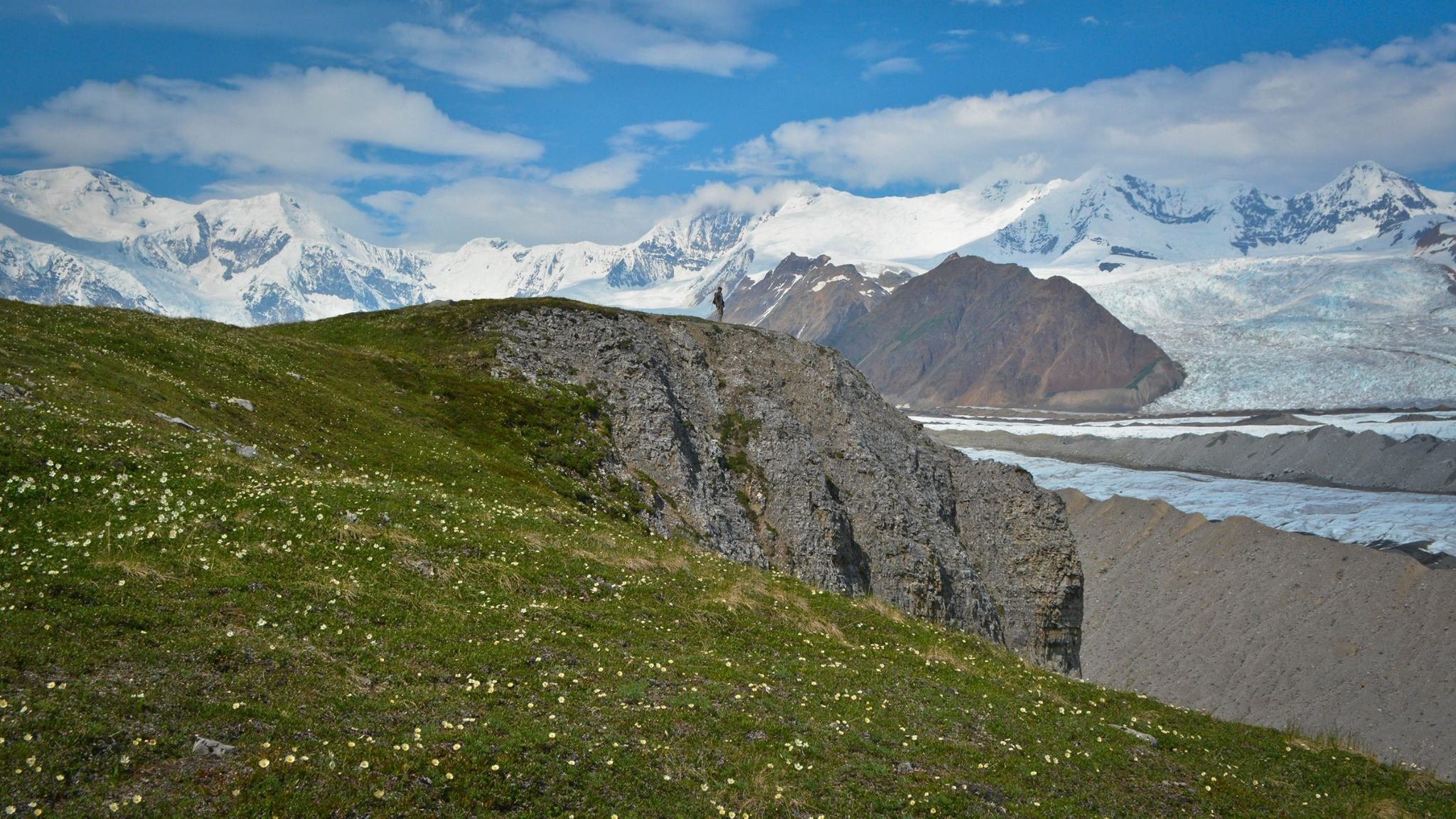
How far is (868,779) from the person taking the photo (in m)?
18.3

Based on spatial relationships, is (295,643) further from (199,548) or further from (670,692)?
(670,692)

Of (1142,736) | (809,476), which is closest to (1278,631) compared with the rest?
(809,476)

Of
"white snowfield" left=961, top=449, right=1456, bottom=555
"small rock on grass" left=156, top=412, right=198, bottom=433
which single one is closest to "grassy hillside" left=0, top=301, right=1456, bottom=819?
"small rock on grass" left=156, top=412, right=198, bottom=433

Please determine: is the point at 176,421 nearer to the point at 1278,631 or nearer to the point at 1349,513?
the point at 1278,631

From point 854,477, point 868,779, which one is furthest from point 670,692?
point 854,477

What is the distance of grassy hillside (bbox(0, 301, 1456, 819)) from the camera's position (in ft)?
47.7

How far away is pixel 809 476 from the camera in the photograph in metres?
66.2

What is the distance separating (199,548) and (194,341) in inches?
1174

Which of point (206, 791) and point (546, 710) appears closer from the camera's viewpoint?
point (206, 791)

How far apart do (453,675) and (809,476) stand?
4872 cm

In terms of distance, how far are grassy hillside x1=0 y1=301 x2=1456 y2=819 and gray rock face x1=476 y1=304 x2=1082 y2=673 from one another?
967 inches

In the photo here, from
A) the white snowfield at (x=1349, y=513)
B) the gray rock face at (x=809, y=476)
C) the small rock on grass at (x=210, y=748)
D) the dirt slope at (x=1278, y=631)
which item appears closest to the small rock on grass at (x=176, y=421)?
the small rock on grass at (x=210, y=748)

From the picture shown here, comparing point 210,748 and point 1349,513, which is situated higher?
point 210,748

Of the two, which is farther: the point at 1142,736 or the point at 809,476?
the point at 809,476
